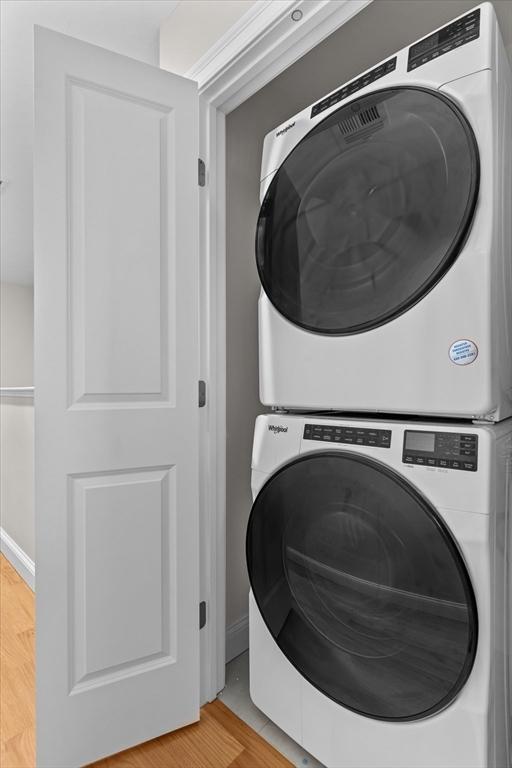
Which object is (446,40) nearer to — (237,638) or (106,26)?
(106,26)

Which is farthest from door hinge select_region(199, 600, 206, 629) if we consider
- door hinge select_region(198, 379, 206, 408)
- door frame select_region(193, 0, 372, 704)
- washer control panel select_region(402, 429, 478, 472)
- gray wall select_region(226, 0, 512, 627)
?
washer control panel select_region(402, 429, 478, 472)

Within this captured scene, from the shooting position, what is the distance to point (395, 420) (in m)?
1.07

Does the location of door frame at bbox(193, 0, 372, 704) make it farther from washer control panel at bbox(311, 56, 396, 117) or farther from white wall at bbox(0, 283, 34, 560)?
white wall at bbox(0, 283, 34, 560)

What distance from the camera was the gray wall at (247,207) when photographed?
168 cm

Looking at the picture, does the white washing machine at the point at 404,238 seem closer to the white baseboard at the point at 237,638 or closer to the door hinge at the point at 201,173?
the door hinge at the point at 201,173

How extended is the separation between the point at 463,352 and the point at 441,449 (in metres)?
0.20

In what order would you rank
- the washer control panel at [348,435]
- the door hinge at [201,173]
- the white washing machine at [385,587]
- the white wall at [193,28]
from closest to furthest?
the white washing machine at [385,587] → the washer control panel at [348,435] → the white wall at [193,28] → the door hinge at [201,173]

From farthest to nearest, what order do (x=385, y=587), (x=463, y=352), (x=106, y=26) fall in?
1. (x=106, y=26)
2. (x=385, y=587)
3. (x=463, y=352)

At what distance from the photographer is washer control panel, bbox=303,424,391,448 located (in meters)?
1.04

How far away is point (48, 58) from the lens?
1228 mm

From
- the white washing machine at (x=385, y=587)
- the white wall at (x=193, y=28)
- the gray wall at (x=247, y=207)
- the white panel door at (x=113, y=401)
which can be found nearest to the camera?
the white washing machine at (x=385, y=587)

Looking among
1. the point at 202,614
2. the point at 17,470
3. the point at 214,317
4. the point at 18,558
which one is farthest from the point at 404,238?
the point at 18,558

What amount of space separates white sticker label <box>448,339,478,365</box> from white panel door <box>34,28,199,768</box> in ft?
2.61

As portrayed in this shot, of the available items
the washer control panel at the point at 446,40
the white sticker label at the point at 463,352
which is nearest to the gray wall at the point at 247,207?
the washer control panel at the point at 446,40
